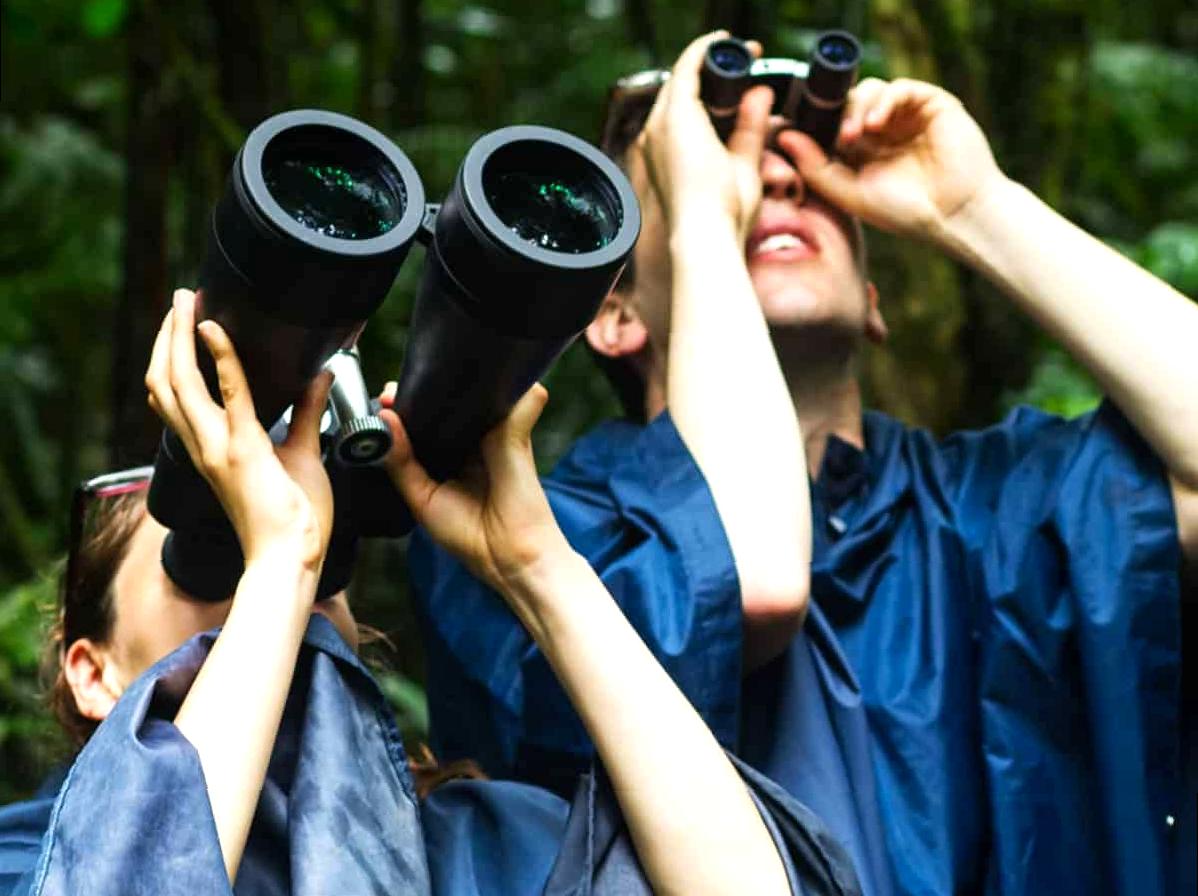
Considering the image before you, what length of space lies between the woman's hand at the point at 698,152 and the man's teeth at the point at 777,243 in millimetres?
57

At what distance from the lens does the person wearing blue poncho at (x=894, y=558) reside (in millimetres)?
1771

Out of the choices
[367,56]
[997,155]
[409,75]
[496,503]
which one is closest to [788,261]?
[496,503]

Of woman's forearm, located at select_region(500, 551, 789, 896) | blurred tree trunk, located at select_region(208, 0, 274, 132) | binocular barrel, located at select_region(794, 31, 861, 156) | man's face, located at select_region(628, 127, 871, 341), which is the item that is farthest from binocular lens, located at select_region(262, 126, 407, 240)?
blurred tree trunk, located at select_region(208, 0, 274, 132)

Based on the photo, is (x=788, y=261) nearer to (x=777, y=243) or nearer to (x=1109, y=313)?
(x=777, y=243)

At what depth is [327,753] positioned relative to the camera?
145 centimetres

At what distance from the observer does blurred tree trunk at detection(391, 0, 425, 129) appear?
3875mm

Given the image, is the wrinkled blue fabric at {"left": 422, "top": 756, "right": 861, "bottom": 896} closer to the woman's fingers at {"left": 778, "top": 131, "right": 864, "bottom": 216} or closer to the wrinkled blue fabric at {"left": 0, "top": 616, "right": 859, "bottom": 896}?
the wrinkled blue fabric at {"left": 0, "top": 616, "right": 859, "bottom": 896}

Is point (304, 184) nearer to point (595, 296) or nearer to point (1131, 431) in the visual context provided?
point (595, 296)

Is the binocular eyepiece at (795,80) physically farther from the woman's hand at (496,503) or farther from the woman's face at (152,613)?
the woman's face at (152,613)

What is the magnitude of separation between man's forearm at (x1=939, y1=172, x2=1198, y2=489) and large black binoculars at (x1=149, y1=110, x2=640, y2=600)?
75 cm

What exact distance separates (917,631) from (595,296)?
2.85ft

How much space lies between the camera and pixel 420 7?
3.84 meters

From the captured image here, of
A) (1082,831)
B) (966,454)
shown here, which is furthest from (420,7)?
(1082,831)

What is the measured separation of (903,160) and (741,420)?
0.55 m
